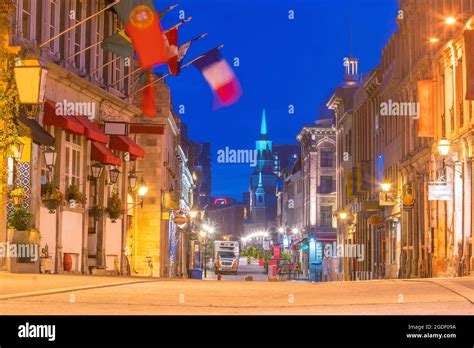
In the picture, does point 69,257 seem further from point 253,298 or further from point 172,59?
point 253,298

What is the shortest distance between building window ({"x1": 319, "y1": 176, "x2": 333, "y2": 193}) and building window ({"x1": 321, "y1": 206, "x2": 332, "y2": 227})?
5.84 feet

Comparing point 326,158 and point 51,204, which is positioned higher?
point 326,158

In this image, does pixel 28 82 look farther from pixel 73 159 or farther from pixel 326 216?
pixel 326 216

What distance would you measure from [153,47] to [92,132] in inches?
142

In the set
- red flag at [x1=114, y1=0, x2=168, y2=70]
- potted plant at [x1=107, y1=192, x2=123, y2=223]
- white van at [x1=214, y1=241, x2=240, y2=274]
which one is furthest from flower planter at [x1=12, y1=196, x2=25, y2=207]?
white van at [x1=214, y1=241, x2=240, y2=274]

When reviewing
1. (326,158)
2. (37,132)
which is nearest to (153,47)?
(37,132)

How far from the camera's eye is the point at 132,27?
3469cm

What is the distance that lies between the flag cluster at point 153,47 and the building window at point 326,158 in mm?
73041

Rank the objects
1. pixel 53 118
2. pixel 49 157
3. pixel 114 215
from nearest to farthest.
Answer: pixel 49 157 → pixel 53 118 → pixel 114 215

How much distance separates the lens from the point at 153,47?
35.1 meters

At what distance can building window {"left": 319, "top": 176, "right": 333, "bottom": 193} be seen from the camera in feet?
363
